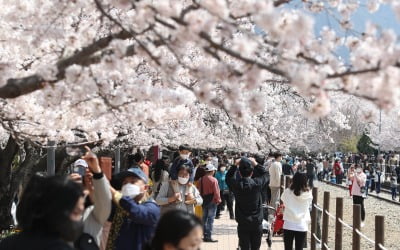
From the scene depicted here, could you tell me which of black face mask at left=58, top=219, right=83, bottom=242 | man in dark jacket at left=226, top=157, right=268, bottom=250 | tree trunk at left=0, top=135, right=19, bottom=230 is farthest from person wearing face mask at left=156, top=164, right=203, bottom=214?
black face mask at left=58, top=219, right=83, bottom=242

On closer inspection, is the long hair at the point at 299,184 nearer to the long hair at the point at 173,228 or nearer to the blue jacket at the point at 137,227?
the blue jacket at the point at 137,227

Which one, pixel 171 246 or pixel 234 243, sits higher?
pixel 171 246

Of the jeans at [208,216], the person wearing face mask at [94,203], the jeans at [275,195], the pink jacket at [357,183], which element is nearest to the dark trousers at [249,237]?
the jeans at [208,216]

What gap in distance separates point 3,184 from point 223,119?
841 centimetres

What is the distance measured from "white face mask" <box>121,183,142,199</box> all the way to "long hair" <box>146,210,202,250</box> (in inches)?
53.9

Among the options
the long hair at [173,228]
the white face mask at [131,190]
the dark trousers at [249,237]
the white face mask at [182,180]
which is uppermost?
the white face mask at [131,190]

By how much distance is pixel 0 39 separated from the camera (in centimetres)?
585

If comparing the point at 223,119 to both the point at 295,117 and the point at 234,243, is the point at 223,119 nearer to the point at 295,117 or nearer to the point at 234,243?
the point at 234,243

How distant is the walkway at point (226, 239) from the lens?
11.8 meters

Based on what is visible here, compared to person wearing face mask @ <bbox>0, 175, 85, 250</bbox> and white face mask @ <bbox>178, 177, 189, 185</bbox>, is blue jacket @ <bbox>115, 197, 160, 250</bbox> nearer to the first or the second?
person wearing face mask @ <bbox>0, 175, 85, 250</bbox>

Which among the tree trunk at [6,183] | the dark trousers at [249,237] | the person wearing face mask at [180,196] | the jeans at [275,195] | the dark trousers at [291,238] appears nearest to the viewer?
the dark trousers at [291,238]

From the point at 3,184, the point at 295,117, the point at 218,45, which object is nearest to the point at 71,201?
the point at 218,45

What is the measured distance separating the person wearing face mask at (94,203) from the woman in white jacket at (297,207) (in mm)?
4387

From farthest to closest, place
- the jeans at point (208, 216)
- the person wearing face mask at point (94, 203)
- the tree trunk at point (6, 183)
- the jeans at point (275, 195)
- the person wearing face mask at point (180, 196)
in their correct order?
the jeans at point (275, 195) < the jeans at point (208, 216) < the tree trunk at point (6, 183) < the person wearing face mask at point (180, 196) < the person wearing face mask at point (94, 203)
